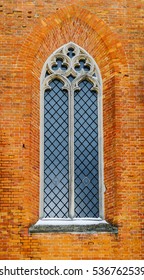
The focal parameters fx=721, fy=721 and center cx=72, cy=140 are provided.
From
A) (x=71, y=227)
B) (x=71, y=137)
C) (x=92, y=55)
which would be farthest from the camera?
(x=92, y=55)

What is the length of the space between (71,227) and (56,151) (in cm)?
155

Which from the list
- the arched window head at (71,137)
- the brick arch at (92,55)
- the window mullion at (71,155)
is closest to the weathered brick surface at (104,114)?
the brick arch at (92,55)

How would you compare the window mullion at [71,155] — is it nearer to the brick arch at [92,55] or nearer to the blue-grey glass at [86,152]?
the blue-grey glass at [86,152]

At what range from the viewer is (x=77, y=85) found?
13961 mm

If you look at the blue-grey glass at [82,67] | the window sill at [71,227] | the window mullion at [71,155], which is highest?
the blue-grey glass at [82,67]

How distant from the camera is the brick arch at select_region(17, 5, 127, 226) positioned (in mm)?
13281

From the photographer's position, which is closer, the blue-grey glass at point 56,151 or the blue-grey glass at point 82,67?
the blue-grey glass at point 56,151

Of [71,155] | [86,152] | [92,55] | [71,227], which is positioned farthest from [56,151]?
[92,55]

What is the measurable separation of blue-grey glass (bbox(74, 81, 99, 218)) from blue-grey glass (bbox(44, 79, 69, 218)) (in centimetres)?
21

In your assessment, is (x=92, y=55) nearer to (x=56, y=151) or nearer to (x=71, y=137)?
(x=71, y=137)

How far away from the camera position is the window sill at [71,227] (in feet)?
42.1

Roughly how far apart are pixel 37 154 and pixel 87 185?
1102mm

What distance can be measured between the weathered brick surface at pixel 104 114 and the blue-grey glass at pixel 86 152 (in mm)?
266

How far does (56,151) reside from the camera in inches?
536
